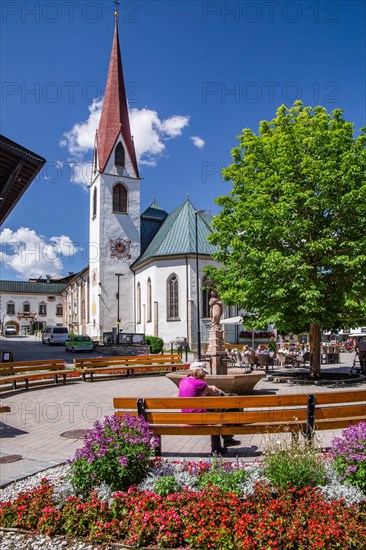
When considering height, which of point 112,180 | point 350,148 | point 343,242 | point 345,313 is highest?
point 112,180

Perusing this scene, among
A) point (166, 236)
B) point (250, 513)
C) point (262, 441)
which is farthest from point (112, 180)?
point (250, 513)

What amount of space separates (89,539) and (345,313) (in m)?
14.1

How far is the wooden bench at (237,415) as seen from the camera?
645 cm

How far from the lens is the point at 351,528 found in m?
4.14

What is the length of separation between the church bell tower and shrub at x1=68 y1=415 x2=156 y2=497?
37.8m

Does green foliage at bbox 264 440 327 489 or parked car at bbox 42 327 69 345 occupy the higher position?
green foliage at bbox 264 440 327 489

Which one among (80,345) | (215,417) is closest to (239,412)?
(215,417)

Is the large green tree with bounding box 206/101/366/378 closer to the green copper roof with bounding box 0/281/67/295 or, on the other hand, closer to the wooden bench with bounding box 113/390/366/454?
the wooden bench with bounding box 113/390/366/454

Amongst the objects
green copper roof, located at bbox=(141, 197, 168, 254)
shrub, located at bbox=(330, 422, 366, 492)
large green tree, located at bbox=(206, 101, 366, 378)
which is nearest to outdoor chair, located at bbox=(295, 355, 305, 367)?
large green tree, located at bbox=(206, 101, 366, 378)

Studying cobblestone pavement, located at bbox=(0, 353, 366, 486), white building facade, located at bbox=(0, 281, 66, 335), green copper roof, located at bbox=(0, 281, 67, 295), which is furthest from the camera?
green copper roof, located at bbox=(0, 281, 67, 295)

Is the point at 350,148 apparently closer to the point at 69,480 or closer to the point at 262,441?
the point at 262,441

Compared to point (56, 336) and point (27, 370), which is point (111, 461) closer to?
point (27, 370)

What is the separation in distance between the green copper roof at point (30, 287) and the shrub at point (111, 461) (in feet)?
305

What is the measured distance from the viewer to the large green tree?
621 inches
